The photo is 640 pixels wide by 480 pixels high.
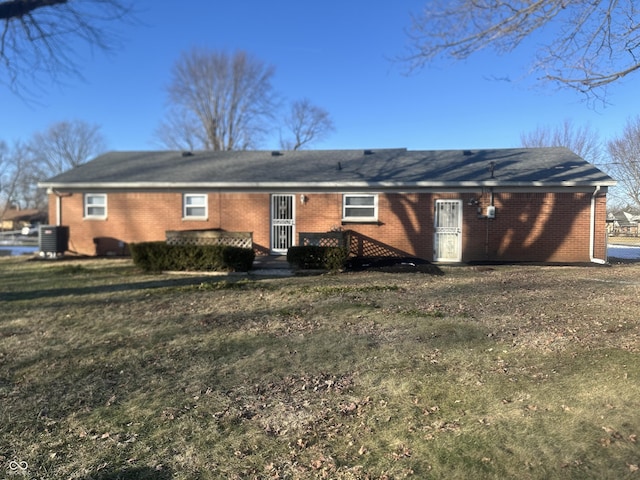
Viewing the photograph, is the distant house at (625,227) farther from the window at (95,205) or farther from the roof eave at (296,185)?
the window at (95,205)

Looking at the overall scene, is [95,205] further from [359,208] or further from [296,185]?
[359,208]

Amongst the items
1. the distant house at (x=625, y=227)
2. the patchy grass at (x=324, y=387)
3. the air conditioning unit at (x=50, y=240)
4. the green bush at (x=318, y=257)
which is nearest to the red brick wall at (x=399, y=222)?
the air conditioning unit at (x=50, y=240)

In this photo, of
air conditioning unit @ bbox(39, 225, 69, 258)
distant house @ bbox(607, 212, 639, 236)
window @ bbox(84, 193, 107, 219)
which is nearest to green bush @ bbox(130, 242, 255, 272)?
window @ bbox(84, 193, 107, 219)

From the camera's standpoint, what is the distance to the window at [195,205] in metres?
15.6

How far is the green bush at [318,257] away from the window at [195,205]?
5.33 meters

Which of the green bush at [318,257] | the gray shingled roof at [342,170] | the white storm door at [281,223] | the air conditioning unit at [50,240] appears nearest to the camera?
the green bush at [318,257]

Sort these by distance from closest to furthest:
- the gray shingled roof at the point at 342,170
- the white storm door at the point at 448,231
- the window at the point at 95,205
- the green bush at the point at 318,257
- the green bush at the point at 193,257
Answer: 1. the green bush at the point at 193,257
2. the green bush at the point at 318,257
3. the gray shingled roof at the point at 342,170
4. the white storm door at the point at 448,231
5. the window at the point at 95,205

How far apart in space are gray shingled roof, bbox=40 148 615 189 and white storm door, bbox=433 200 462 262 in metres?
0.77

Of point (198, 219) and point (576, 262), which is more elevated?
point (198, 219)

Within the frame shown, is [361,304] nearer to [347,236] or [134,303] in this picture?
[134,303]

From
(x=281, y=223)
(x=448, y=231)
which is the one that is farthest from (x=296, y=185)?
(x=448, y=231)

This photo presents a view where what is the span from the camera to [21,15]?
9.06 meters

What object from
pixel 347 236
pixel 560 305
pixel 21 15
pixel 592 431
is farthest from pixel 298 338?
pixel 21 15

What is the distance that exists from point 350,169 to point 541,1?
34.5ft
